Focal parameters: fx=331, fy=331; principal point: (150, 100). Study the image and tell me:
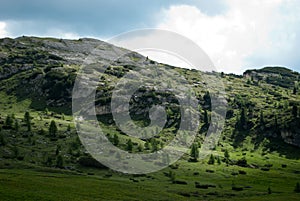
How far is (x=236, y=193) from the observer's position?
100438mm

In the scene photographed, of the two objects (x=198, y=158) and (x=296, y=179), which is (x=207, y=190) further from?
(x=198, y=158)

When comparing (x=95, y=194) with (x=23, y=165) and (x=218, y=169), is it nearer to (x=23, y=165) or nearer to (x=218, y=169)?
(x=23, y=165)

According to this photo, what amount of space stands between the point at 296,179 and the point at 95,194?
103 m

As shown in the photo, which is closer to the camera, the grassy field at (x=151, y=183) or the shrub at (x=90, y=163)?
the grassy field at (x=151, y=183)

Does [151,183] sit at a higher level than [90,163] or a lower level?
lower

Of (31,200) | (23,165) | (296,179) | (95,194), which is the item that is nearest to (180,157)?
(296,179)

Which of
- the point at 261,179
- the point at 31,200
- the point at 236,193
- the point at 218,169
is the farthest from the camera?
the point at 218,169

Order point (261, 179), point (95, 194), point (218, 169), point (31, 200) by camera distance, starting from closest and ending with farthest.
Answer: point (31, 200) → point (95, 194) → point (261, 179) → point (218, 169)

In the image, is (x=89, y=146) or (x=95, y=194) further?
(x=89, y=146)

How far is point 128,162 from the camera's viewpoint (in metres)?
140

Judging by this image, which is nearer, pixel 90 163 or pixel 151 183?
pixel 151 183

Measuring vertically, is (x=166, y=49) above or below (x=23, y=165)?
above

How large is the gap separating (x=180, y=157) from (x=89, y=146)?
46877 mm

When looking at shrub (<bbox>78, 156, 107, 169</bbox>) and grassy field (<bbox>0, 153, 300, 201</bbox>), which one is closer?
grassy field (<bbox>0, 153, 300, 201</bbox>)
